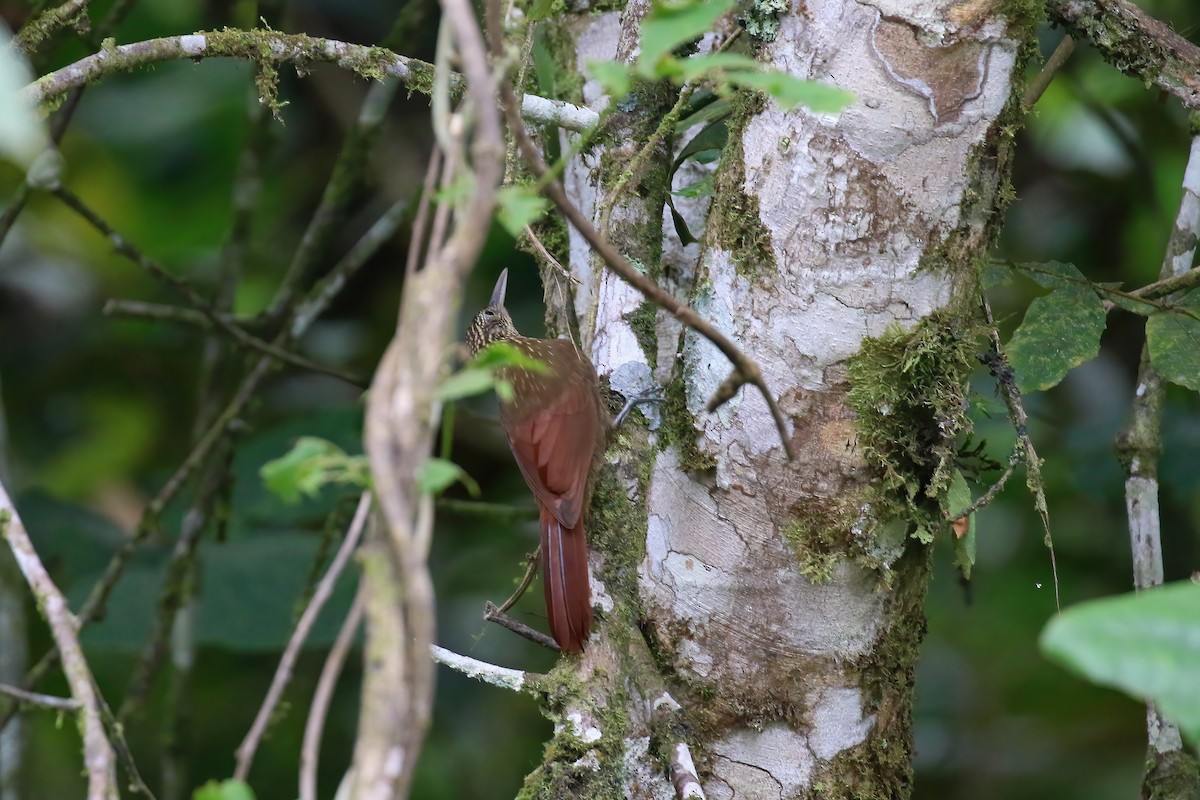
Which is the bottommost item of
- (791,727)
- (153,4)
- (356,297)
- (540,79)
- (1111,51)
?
(791,727)

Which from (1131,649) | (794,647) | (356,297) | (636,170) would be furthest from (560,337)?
(356,297)

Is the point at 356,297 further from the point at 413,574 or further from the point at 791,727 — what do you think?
the point at 413,574

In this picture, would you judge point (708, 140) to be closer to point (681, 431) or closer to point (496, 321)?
point (681, 431)

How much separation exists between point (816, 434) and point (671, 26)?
0.93m

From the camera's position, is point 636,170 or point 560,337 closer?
point 636,170

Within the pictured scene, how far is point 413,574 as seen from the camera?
3.12ft

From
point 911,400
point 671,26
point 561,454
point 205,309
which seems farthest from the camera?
point 205,309

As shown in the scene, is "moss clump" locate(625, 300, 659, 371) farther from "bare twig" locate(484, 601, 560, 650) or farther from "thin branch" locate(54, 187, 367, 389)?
"thin branch" locate(54, 187, 367, 389)

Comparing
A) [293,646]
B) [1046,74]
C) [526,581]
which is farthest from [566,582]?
[1046,74]

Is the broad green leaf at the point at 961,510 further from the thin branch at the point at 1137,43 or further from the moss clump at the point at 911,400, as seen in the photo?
the thin branch at the point at 1137,43

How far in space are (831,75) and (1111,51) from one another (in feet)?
1.78

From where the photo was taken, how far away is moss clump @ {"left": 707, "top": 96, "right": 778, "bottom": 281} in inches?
74.7

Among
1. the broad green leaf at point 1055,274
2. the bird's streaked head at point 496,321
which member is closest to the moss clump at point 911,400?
the broad green leaf at point 1055,274

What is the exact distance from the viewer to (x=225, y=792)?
1035 mm
